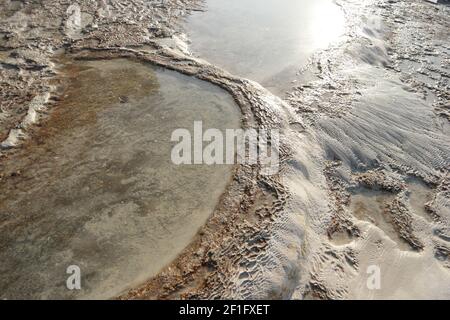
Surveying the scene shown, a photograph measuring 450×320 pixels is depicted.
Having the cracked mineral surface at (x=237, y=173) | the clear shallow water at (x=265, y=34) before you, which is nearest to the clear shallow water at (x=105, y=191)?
the cracked mineral surface at (x=237, y=173)

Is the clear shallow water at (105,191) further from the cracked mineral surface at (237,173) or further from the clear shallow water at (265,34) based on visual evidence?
the clear shallow water at (265,34)

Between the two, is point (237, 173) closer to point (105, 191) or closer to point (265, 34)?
point (105, 191)

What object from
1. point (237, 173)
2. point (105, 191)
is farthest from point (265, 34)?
point (105, 191)

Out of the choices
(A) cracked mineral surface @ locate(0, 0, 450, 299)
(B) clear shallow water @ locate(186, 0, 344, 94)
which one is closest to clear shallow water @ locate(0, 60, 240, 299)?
(A) cracked mineral surface @ locate(0, 0, 450, 299)

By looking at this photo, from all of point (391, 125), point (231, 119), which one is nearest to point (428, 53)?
point (391, 125)

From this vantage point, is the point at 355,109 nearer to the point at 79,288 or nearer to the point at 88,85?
the point at 88,85
